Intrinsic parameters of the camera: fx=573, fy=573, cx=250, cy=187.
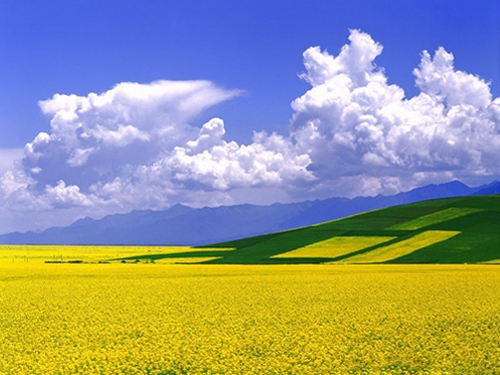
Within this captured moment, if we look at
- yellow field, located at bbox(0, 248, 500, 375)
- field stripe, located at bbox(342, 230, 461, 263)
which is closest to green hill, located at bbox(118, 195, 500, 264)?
field stripe, located at bbox(342, 230, 461, 263)

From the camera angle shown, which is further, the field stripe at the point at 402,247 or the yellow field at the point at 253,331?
the field stripe at the point at 402,247

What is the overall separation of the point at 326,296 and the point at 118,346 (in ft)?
87.7

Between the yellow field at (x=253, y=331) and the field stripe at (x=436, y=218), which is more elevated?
the field stripe at (x=436, y=218)

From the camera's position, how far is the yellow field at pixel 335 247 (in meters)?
138

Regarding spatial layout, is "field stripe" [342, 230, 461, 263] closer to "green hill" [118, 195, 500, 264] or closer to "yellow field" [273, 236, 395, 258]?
"green hill" [118, 195, 500, 264]

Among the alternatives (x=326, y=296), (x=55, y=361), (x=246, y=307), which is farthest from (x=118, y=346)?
(x=326, y=296)

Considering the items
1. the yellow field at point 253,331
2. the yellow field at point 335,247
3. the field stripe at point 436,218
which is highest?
the field stripe at point 436,218

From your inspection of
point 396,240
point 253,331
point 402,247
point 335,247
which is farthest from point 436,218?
point 253,331

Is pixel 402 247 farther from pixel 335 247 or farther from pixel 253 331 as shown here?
pixel 253 331

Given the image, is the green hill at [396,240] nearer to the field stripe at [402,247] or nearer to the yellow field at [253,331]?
the field stripe at [402,247]

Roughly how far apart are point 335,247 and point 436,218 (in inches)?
1761

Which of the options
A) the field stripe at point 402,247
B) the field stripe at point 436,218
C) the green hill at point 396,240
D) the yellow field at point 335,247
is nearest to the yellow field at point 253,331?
the field stripe at point 402,247

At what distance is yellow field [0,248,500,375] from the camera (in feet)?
86.9

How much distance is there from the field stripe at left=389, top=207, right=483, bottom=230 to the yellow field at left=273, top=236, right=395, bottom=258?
19911mm
